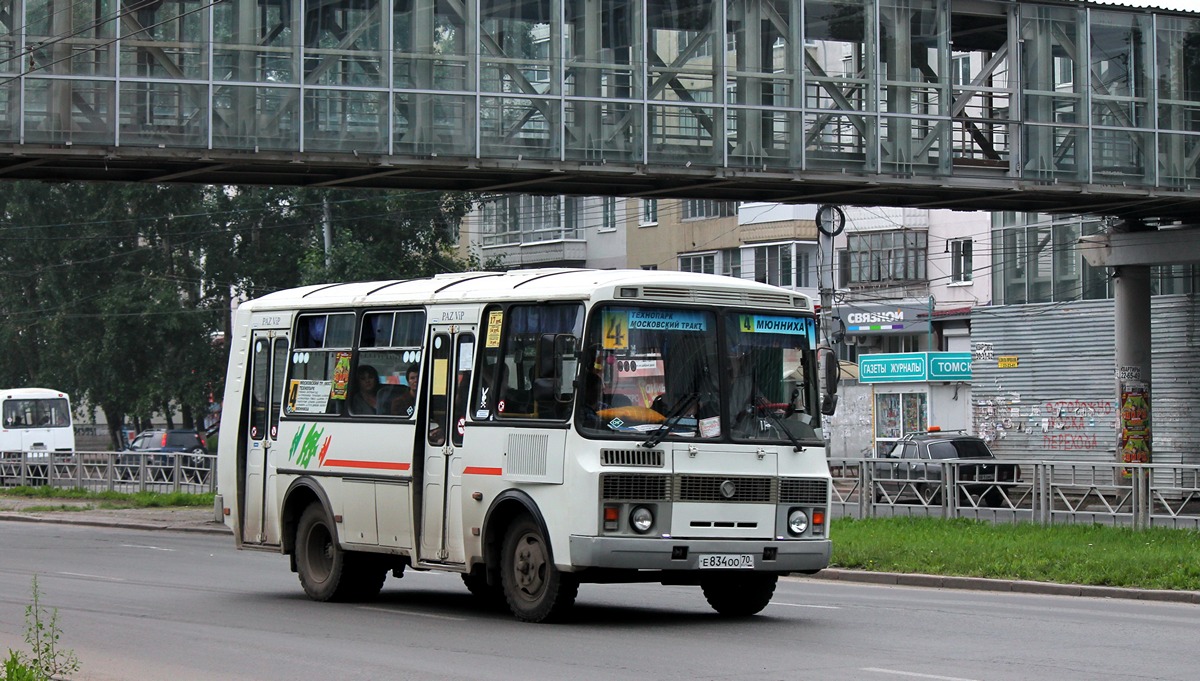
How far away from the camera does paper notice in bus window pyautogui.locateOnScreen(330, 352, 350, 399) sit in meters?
16.4

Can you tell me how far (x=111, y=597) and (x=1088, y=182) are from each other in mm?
21908

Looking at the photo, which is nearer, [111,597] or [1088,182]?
[111,597]

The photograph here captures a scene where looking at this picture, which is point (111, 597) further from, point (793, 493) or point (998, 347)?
point (998, 347)

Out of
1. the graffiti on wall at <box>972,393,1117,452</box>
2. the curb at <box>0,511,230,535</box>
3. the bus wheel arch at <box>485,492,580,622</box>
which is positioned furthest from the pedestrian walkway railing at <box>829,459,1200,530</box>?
the graffiti on wall at <box>972,393,1117,452</box>

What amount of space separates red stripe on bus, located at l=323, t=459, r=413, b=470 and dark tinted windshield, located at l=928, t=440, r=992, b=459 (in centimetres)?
2299

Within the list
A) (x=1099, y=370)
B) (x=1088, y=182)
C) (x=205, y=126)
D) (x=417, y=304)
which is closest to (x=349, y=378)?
(x=417, y=304)

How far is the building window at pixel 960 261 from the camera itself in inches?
2341

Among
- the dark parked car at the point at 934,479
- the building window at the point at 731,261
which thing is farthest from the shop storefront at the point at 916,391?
the dark parked car at the point at 934,479

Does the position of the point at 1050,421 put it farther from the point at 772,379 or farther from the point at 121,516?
the point at 772,379

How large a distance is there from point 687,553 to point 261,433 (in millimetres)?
5882

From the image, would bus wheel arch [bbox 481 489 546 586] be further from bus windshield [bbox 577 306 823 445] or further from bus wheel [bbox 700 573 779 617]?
bus wheel [bbox 700 573 779 617]

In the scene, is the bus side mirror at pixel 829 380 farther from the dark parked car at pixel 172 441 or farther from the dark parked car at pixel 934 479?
the dark parked car at pixel 172 441

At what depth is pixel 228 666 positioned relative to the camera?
11.8 metres

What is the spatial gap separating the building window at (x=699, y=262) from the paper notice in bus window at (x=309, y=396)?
47.8m
